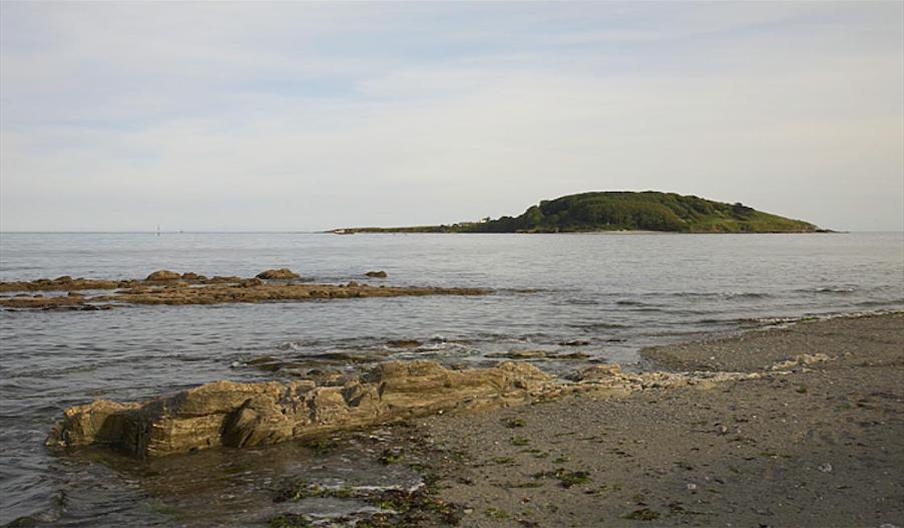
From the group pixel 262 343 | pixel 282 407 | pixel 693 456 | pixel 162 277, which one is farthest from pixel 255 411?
pixel 162 277

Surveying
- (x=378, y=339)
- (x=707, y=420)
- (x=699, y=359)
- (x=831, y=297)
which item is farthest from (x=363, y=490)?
(x=831, y=297)

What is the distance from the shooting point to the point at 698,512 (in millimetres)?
9234

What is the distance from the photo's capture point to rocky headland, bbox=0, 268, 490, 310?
38594mm

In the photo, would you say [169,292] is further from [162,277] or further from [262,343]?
[262,343]

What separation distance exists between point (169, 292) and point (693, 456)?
37.6 metres

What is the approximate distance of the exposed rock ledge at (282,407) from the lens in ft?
42.2

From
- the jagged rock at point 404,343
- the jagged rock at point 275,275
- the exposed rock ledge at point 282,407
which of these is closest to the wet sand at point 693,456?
the exposed rock ledge at point 282,407

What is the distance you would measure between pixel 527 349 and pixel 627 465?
42.7 ft

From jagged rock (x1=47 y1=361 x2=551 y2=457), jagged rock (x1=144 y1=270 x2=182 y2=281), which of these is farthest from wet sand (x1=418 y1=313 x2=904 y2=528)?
jagged rock (x1=144 y1=270 x2=182 y2=281)

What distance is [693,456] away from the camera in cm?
1146

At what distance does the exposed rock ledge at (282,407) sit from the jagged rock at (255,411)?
0.06 ft

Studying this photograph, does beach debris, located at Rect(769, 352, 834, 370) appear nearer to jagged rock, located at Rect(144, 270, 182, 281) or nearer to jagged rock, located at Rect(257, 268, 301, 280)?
jagged rock, located at Rect(257, 268, 301, 280)

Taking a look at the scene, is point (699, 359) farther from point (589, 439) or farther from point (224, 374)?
point (224, 374)

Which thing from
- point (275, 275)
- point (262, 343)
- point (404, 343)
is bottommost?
point (262, 343)
